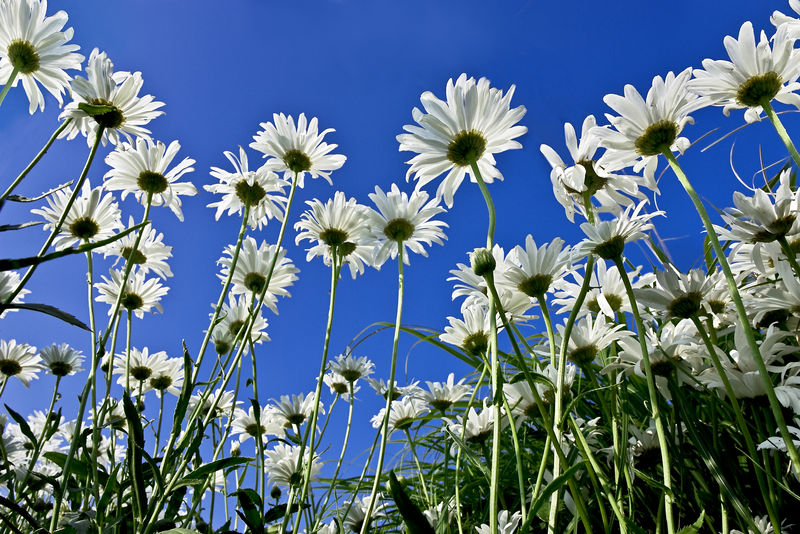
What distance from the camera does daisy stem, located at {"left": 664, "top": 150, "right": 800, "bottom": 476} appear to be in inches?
27.0

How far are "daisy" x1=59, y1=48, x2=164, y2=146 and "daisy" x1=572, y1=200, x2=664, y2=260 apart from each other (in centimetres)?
90

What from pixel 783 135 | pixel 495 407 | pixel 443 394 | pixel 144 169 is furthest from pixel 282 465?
pixel 783 135

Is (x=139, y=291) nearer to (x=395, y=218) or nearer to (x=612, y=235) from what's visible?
(x=395, y=218)

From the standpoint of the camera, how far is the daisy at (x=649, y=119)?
0.98 metres

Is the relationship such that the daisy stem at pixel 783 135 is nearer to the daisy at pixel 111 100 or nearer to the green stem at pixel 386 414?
the green stem at pixel 386 414

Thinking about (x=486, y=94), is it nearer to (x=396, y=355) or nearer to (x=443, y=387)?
(x=396, y=355)

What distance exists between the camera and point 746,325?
727mm

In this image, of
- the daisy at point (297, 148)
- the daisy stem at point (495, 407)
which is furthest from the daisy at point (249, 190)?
the daisy stem at point (495, 407)

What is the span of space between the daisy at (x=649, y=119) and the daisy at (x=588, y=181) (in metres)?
0.05

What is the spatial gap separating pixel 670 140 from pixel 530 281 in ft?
1.16

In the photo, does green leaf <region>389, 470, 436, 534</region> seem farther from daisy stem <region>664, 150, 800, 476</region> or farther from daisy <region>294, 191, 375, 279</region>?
daisy <region>294, 191, 375, 279</region>

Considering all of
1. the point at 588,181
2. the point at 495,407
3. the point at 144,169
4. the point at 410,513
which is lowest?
the point at 410,513

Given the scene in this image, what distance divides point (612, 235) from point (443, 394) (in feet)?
2.95

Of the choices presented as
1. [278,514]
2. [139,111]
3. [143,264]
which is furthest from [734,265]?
[143,264]
